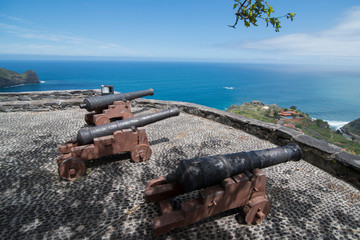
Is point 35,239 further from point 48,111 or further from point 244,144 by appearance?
point 48,111

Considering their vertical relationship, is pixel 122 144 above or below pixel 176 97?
above

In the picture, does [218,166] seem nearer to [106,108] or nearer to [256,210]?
[256,210]

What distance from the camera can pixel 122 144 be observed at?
4082mm

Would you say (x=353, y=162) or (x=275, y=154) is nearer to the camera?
(x=275, y=154)

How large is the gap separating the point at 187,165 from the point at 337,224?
238cm

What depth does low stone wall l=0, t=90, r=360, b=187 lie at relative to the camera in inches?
156

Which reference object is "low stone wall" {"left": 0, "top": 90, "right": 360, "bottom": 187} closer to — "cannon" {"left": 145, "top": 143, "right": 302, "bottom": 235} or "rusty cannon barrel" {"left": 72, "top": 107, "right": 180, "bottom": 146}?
"cannon" {"left": 145, "top": 143, "right": 302, "bottom": 235}

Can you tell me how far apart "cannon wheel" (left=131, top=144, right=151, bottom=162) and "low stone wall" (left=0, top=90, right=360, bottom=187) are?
347 cm

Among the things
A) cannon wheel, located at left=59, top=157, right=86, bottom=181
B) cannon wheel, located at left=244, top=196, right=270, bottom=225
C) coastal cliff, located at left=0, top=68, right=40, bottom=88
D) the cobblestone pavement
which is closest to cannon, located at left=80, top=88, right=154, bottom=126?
the cobblestone pavement

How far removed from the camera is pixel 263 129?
19.0 feet

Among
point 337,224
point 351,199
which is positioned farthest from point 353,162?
point 337,224

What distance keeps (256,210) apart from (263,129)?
3.57 metres

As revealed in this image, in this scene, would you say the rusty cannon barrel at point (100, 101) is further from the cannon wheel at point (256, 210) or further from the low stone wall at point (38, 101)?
the cannon wheel at point (256, 210)

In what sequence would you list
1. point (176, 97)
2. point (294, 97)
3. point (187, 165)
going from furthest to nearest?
point (294, 97) → point (176, 97) → point (187, 165)
